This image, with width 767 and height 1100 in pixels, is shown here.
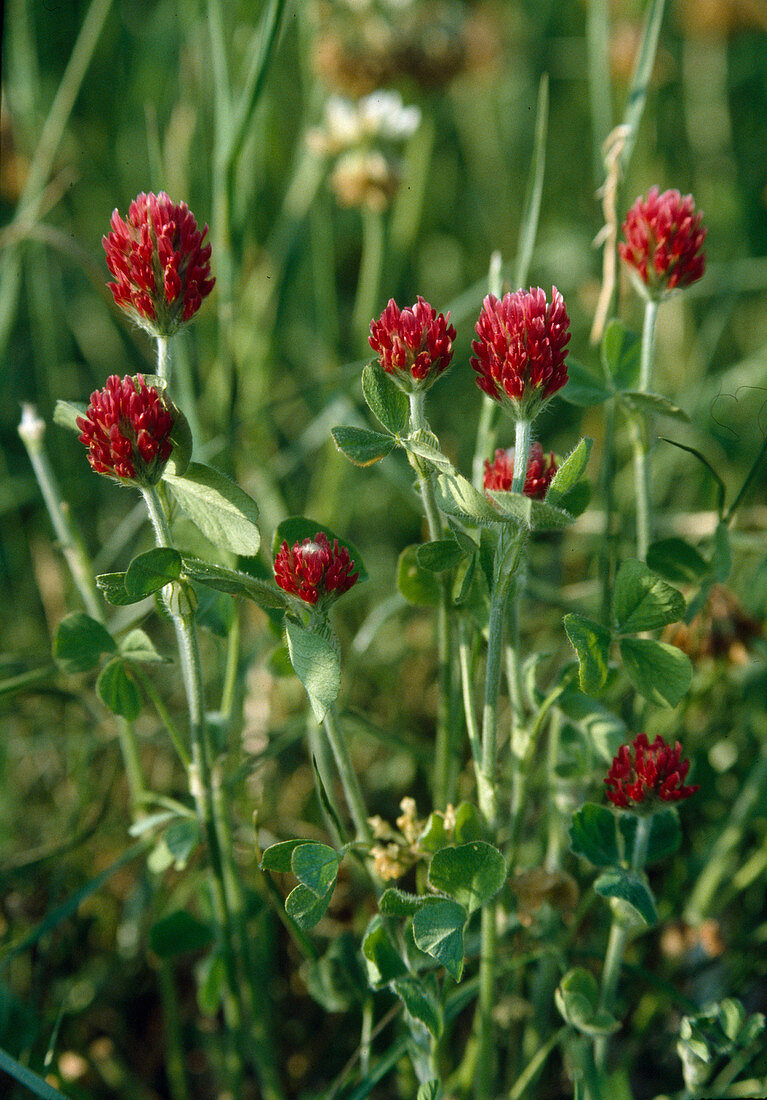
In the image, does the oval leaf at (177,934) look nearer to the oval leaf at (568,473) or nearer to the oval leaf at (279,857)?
the oval leaf at (279,857)

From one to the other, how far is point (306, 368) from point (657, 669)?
1481 mm

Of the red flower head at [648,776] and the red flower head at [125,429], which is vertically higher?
the red flower head at [125,429]

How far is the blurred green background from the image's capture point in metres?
1.19

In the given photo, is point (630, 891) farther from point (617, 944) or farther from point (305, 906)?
point (305, 906)

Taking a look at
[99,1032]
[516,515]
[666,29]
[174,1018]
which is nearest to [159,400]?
[516,515]

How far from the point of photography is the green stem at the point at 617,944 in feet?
2.74

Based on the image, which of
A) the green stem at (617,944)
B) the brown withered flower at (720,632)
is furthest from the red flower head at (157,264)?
the brown withered flower at (720,632)

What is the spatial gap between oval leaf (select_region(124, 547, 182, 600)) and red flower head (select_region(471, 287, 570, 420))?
261 mm

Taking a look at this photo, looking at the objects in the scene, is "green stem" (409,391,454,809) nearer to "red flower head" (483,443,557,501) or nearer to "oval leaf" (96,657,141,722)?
"red flower head" (483,443,557,501)

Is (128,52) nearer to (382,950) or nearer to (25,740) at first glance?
(25,740)

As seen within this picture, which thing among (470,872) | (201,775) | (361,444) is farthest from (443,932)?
(361,444)

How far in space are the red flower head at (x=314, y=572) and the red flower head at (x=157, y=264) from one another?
20 cm

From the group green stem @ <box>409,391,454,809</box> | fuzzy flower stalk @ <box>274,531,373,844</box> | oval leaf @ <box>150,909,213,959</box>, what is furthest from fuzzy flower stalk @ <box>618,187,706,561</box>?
oval leaf @ <box>150,909,213,959</box>

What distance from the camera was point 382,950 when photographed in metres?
0.82
